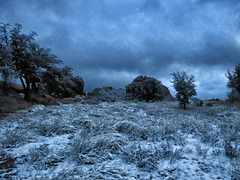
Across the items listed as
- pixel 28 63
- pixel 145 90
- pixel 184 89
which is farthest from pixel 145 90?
pixel 28 63

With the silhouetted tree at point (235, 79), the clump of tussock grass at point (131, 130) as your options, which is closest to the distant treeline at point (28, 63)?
the clump of tussock grass at point (131, 130)

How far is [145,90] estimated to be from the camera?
21.7 meters

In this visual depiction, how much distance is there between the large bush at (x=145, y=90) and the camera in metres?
21.5

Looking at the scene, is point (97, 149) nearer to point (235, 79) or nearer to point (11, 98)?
point (11, 98)

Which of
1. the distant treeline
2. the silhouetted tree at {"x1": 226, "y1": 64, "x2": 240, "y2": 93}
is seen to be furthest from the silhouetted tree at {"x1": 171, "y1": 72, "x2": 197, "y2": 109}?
the distant treeline

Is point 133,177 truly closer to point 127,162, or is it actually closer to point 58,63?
point 127,162

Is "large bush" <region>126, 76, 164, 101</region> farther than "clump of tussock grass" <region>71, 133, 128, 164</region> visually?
Yes

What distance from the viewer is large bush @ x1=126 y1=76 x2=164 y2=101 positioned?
70.5 feet

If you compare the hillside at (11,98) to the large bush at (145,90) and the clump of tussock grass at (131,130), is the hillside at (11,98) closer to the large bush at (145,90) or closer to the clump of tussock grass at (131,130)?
the clump of tussock grass at (131,130)

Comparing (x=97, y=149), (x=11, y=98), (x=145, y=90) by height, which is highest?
(x=145, y=90)

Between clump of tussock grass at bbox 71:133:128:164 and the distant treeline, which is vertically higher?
the distant treeline

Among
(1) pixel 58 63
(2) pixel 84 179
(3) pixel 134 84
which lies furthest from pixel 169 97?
(2) pixel 84 179

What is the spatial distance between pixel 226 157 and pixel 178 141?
36.4 inches

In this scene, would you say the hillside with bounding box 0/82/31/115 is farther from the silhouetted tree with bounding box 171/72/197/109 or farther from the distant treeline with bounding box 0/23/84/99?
the silhouetted tree with bounding box 171/72/197/109
